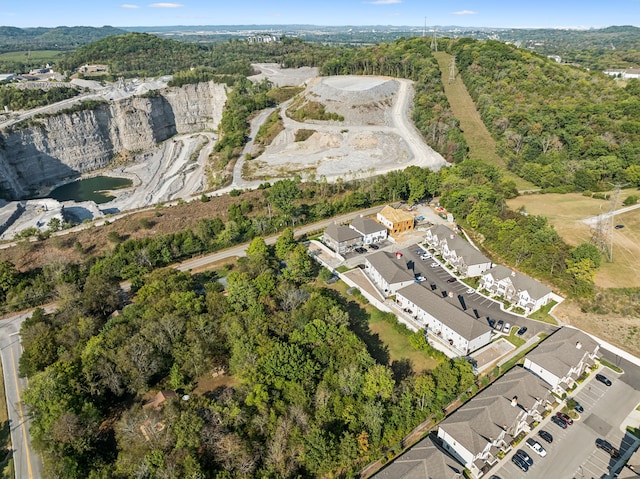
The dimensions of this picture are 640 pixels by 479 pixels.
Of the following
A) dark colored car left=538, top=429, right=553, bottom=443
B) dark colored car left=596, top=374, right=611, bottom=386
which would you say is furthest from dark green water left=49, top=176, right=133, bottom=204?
dark colored car left=596, top=374, right=611, bottom=386

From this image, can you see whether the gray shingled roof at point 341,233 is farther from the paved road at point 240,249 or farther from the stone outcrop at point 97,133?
the stone outcrop at point 97,133

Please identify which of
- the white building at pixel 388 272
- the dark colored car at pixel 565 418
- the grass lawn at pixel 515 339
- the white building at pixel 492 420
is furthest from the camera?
the white building at pixel 388 272

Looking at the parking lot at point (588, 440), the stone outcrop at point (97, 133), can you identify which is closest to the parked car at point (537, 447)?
the parking lot at point (588, 440)

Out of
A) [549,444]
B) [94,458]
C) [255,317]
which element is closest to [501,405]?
[549,444]

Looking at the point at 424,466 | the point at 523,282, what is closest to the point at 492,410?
the point at 424,466

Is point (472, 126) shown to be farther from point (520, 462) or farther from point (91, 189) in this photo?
point (91, 189)

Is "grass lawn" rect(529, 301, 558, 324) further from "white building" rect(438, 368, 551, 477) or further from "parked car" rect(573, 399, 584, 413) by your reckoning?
"white building" rect(438, 368, 551, 477)

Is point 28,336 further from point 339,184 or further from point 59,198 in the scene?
point 59,198
